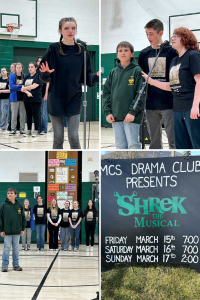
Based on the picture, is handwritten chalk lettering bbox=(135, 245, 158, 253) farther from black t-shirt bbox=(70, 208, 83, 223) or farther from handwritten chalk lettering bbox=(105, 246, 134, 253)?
black t-shirt bbox=(70, 208, 83, 223)

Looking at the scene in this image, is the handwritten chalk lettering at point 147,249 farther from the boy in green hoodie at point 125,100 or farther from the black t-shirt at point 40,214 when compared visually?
the black t-shirt at point 40,214

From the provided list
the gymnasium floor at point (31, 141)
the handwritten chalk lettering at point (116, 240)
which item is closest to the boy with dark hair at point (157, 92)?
the gymnasium floor at point (31, 141)

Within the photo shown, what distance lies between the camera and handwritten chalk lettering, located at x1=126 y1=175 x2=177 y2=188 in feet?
6.03

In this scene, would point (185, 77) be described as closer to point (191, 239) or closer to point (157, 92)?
point (157, 92)

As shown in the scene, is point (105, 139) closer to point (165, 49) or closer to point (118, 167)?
point (118, 167)

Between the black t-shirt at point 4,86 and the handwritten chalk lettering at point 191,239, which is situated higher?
the black t-shirt at point 4,86

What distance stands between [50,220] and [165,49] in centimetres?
317

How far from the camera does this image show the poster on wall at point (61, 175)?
5.63 meters

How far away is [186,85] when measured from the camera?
67.3 inches

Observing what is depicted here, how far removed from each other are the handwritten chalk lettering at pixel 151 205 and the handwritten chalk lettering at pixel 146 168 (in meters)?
0.14

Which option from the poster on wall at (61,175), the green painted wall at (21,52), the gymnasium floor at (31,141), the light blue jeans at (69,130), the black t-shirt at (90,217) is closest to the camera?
the light blue jeans at (69,130)

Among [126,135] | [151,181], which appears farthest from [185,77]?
[151,181]

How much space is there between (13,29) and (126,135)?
6.29 feet

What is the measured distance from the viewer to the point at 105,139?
6.81ft
